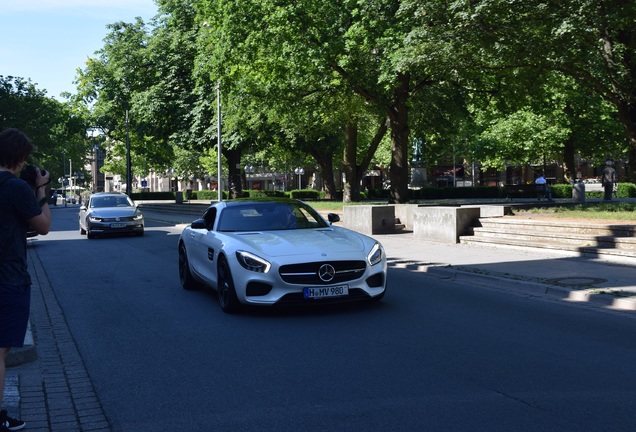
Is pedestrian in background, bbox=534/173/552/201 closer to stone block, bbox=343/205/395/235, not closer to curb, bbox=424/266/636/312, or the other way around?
stone block, bbox=343/205/395/235

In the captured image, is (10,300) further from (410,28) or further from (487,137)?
(487,137)

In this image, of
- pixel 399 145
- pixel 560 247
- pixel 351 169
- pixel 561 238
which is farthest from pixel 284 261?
pixel 351 169

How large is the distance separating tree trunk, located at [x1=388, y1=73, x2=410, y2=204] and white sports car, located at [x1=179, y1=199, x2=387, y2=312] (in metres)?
18.0

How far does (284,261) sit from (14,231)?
4295 millimetres

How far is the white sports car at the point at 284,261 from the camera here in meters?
8.31

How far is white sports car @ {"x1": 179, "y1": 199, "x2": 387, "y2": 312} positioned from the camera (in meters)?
8.31

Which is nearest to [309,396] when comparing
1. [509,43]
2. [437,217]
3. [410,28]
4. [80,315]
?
[80,315]

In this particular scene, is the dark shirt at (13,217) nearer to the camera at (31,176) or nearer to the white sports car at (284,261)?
the camera at (31,176)

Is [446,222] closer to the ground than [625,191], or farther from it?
closer to the ground

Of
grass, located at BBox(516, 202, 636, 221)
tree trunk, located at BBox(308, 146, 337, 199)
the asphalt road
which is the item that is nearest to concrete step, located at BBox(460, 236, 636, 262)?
grass, located at BBox(516, 202, 636, 221)

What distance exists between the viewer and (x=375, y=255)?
8.87m

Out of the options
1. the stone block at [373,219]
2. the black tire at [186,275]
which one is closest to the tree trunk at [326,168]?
the stone block at [373,219]

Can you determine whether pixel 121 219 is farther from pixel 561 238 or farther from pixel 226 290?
pixel 226 290

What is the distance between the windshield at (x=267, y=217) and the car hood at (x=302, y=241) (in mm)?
286
